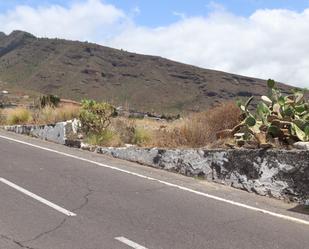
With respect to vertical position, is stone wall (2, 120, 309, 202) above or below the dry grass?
below

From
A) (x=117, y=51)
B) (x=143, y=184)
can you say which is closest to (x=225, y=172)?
(x=143, y=184)

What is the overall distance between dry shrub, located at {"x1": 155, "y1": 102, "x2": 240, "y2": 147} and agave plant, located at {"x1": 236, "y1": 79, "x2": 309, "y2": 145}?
1.06 metres

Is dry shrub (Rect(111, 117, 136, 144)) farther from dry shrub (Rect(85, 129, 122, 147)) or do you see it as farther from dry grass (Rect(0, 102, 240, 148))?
dry shrub (Rect(85, 129, 122, 147))

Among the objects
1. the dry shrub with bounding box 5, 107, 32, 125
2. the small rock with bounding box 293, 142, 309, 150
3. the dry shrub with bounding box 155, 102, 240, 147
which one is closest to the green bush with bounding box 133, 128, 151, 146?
the dry shrub with bounding box 155, 102, 240, 147

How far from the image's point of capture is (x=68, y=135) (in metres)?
17.8

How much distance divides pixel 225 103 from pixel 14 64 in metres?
119

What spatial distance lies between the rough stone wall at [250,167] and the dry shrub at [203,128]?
0.80 m

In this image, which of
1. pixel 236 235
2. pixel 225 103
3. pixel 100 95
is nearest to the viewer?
pixel 236 235

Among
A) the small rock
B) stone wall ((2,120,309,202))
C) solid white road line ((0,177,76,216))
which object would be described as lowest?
solid white road line ((0,177,76,216))

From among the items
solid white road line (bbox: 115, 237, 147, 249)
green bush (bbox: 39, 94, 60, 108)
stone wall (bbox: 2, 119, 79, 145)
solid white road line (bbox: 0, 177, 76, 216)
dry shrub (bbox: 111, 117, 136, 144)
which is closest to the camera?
solid white road line (bbox: 115, 237, 147, 249)

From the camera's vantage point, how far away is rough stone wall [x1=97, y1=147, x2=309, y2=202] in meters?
9.66

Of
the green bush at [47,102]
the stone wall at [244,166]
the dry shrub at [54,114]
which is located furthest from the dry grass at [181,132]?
the green bush at [47,102]

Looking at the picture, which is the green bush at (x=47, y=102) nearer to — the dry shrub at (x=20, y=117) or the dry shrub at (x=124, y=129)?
the dry shrub at (x=20, y=117)

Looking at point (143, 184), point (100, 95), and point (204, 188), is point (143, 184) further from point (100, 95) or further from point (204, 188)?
point (100, 95)
